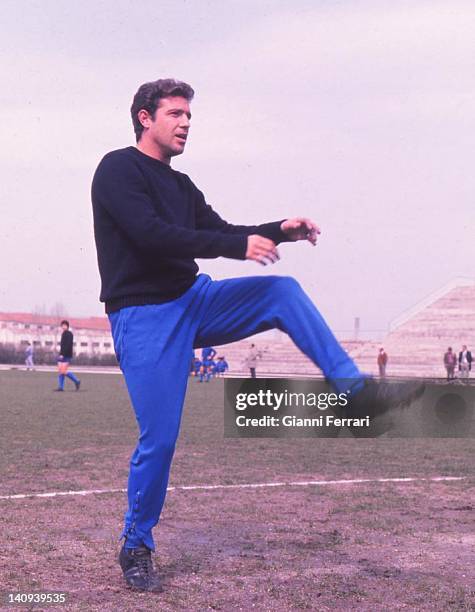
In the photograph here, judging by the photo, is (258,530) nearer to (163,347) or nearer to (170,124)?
(163,347)

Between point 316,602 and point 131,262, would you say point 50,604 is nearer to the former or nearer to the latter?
point 316,602

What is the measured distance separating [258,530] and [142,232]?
257 cm

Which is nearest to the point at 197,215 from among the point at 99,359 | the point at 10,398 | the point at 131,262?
the point at 131,262

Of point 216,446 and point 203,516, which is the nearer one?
point 203,516

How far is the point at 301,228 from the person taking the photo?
13.4ft

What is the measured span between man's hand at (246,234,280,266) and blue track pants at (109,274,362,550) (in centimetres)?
24

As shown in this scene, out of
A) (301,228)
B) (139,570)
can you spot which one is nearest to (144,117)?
(301,228)

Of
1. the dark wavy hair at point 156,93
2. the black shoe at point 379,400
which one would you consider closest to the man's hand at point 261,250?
the black shoe at point 379,400

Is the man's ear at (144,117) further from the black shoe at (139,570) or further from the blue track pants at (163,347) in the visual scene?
the black shoe at (139,570)

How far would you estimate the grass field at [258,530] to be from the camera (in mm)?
4203

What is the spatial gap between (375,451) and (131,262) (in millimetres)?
7145

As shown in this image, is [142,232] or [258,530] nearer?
[142,232]

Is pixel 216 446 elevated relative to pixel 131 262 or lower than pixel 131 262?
lower

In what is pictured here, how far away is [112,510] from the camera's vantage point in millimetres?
6266
